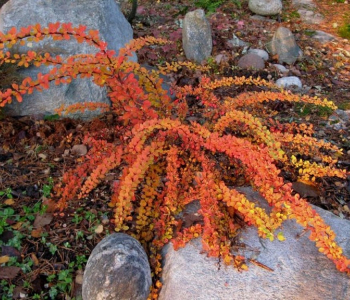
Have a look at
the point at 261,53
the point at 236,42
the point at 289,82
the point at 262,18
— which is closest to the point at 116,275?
the point at 289,82

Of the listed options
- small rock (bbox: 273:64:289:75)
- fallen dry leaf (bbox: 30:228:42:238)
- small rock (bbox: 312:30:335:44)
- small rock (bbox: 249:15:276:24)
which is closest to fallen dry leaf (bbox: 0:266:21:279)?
fallen dry leaf (bbox: 30:228:42:238)

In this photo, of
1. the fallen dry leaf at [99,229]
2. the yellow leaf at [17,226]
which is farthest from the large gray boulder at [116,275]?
the yellow leaf at [17,226]

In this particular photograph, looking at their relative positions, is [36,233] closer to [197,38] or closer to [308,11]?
[197,38]

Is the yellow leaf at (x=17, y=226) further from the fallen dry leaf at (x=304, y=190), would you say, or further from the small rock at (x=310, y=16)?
the small rock at (x=310, y=16)

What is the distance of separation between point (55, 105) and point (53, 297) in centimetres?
169

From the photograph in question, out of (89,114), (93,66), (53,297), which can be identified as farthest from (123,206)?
(89,114)

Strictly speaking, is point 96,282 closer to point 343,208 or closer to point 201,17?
point 343,208

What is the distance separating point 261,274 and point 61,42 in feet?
8.06

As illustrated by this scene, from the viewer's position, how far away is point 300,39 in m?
5.00

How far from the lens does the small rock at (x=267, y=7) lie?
554 cm

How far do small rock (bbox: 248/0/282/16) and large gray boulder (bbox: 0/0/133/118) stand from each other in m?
2.81

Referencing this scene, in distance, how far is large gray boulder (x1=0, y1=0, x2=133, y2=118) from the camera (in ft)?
10.4

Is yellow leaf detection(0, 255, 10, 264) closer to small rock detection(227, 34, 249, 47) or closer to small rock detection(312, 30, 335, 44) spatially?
small rock detection(227, 34, 249, 47)

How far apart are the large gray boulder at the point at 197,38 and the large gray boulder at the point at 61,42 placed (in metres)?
1.06
